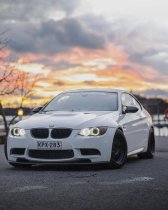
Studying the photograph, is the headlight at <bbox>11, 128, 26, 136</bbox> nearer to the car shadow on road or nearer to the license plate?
the license plate

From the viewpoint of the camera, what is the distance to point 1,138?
83.3 feet

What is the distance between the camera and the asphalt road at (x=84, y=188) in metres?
6.86

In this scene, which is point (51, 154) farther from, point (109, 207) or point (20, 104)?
point (20, 104)

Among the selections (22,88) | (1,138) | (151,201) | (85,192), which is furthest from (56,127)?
(22,88)

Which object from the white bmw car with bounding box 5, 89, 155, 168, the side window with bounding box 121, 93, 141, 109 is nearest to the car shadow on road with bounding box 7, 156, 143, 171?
the white bmw car with bounding box 5, 89, 155, 168

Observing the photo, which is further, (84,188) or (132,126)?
(132,126)

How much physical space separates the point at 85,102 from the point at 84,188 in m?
4.38

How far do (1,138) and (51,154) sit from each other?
47.6 ft

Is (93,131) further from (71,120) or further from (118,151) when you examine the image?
(118,151)

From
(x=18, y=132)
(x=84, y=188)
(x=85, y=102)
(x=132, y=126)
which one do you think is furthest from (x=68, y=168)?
(x=84, y=188)

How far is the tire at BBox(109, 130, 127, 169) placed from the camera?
449 inches

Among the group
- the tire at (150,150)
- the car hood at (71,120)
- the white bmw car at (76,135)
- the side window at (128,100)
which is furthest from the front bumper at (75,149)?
the tire at (150,150)

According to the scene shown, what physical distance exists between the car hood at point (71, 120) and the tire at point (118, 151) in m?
0.29

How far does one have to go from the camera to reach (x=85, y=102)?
41.3 ft
